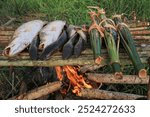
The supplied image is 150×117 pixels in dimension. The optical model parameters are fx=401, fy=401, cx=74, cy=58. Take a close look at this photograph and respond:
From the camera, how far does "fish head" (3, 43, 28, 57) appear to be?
3820 mm

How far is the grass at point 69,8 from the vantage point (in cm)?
691

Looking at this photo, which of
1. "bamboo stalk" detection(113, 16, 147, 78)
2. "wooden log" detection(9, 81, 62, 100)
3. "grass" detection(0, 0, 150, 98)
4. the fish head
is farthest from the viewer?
"grass" detection(0, 0, 150, 98)

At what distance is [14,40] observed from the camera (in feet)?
13.2

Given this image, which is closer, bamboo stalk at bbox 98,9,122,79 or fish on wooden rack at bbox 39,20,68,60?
bamboo stalk at bbox 98,9,122,79

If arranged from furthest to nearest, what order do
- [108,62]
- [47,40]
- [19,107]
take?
[19,107]
[47,40]
[108,62]

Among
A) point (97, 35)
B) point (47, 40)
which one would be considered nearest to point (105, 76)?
point (97, 35)

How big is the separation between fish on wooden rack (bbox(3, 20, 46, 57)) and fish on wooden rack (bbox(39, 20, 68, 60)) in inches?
3.4

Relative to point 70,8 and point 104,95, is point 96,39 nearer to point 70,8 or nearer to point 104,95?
point 104,95

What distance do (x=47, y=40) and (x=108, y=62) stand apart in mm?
666

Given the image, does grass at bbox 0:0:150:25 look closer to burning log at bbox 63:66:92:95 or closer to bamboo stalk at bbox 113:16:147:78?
burning log at bbox 63:66:92:95

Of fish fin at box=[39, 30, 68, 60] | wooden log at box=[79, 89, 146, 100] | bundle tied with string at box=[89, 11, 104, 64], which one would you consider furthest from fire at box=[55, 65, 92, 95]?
fish fin at box=[39, 30, 68, 60]

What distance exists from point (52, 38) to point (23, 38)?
0.30m

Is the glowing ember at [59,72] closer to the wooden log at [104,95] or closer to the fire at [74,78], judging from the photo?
the fire at [74,78]

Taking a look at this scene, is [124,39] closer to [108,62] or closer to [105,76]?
[108,62]
